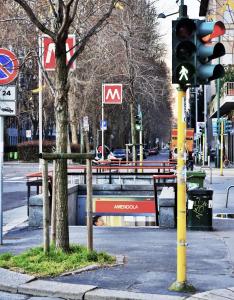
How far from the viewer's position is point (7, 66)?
10.7 m

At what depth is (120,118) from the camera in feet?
205

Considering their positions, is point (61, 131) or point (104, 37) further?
point (104, 37)

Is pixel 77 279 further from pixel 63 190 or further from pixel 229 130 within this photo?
pixel 229 130

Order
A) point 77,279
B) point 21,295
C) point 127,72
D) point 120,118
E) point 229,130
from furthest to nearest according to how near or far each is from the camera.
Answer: point 120,118
point 229,130
point 127,72
point 77,279
point 21,295

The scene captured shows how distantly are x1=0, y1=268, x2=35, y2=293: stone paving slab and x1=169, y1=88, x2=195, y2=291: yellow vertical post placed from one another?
1955 millimetres

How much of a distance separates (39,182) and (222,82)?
38546 millimetres

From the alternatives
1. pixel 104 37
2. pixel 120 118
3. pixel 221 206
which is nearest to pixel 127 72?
pixel 104 37

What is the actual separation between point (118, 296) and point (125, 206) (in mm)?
8619

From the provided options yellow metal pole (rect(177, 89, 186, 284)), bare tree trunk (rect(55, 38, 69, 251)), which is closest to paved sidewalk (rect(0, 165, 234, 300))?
yellow metal pole (rect(177, 89, 186, 284))

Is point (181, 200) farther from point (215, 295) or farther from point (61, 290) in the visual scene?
point (61, 290)

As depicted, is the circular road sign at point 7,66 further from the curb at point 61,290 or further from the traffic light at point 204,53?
the traffic light at point 204,53

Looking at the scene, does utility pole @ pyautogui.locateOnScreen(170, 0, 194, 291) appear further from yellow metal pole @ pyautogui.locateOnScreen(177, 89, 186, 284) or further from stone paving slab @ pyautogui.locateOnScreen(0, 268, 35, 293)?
stone paving slab @ pyautogui.locateOnScreen(0, 268, 35, 293)

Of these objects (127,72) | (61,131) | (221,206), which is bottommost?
(221,206)

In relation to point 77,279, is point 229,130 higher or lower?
higher
